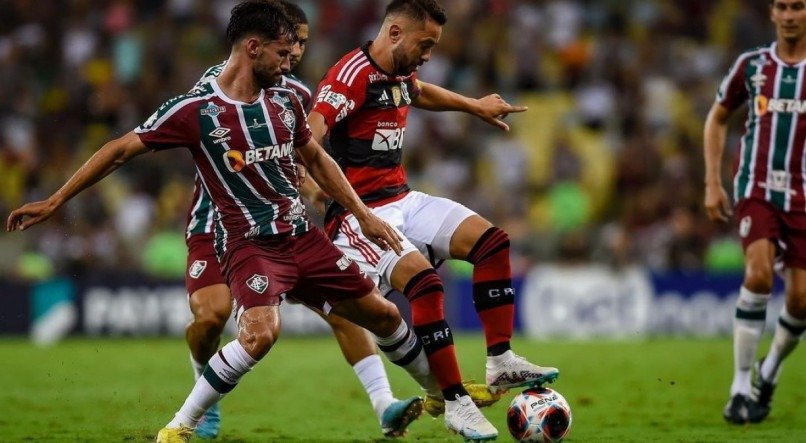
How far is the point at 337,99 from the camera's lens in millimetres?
8133

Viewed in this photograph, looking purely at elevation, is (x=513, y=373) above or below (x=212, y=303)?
below

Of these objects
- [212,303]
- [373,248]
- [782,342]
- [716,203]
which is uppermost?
[716,203]

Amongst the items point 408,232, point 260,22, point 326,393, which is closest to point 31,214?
point 260,22

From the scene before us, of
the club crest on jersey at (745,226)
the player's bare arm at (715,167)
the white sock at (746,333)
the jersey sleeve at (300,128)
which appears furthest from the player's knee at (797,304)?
the jersey sleeve at (300,128)

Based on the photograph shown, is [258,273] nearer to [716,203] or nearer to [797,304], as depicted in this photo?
[716,203]

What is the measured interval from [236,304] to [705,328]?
10.8 m

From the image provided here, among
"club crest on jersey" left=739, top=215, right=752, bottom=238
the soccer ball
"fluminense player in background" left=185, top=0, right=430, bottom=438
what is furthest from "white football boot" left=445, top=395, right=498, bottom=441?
"club crest on jersey" left=739, top=215, right=752, bottom=238

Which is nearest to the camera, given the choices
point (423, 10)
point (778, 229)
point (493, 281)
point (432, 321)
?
point (432, 321)

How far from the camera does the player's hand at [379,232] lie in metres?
7.52

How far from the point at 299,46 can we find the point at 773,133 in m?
3.55

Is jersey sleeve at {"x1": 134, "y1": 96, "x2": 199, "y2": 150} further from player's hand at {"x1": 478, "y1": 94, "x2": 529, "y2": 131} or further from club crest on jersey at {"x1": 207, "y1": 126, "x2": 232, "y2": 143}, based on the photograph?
player's hand at {"x1": 478, "y1": 94, "x2": 529, "y2": 131}

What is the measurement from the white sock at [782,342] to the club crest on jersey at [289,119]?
403 centimetres

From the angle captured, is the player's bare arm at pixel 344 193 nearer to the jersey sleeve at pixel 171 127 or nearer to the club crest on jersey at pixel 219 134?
the club crest on jersey at pixel 219 134

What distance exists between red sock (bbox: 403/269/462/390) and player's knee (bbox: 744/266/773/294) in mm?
2484
